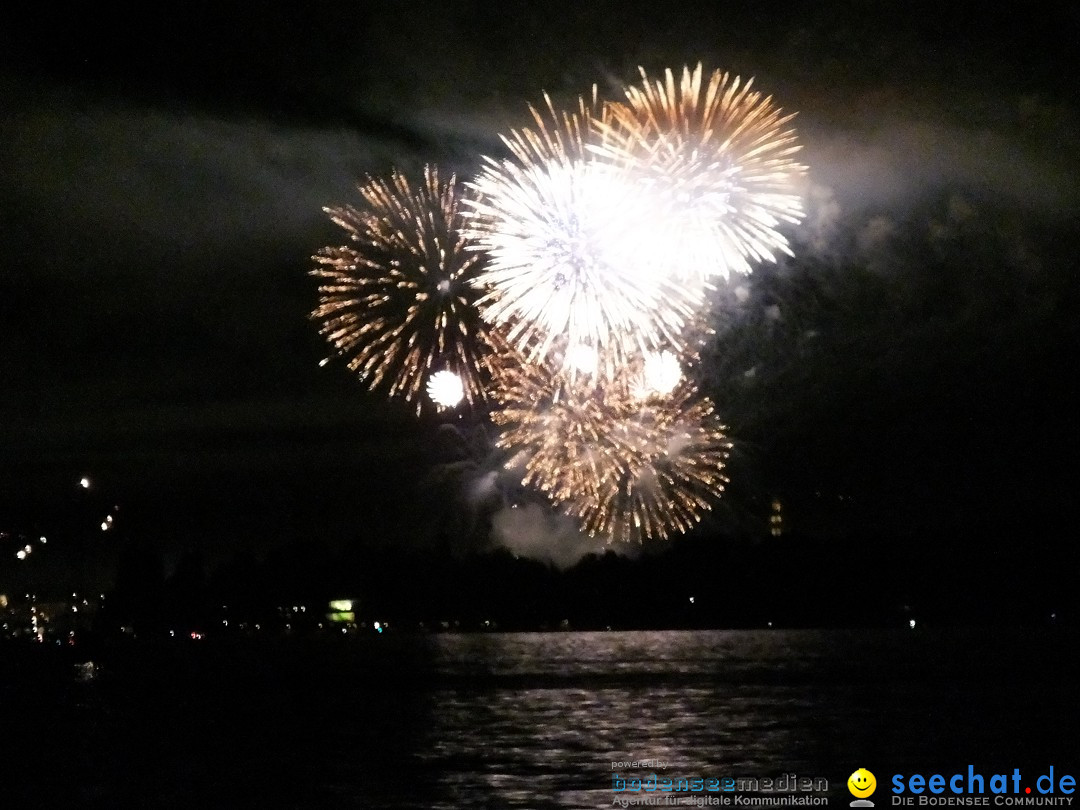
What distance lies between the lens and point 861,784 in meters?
29.4

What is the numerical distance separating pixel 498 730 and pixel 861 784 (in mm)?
16598

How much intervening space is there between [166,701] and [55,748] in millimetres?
21995

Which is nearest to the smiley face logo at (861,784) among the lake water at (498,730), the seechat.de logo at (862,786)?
the seechat.de logo at (862,786)

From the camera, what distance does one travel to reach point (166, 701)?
202 ft

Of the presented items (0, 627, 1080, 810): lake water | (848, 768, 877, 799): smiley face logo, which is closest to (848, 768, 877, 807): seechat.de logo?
(848, 768, 877, 799): smiley face logo

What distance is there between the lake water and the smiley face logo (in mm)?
408

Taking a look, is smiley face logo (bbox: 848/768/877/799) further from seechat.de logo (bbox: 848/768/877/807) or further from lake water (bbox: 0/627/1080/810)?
lake water (bbox: 0/627/1080/810)

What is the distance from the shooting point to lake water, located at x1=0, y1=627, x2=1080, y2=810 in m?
31.0

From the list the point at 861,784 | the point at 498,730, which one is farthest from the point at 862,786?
the point at 498,730

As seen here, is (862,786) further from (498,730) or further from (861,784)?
(498,730)

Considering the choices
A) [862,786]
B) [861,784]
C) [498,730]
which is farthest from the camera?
[498,730]

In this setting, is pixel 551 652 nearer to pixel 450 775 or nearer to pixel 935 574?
pixel 935 574

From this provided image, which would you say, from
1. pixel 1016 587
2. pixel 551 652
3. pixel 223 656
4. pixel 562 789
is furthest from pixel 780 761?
pixel 1016 587

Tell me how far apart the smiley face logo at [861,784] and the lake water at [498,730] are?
41 centimetres
